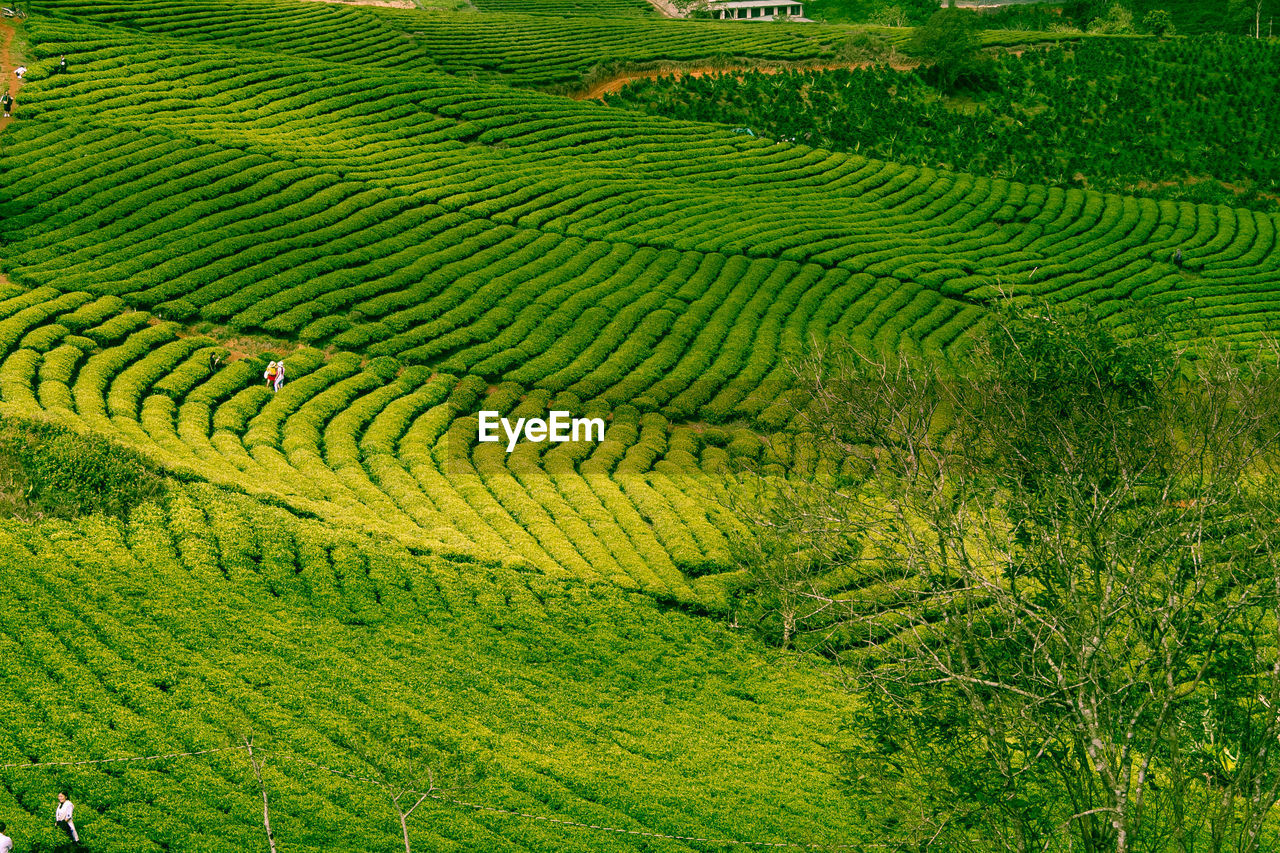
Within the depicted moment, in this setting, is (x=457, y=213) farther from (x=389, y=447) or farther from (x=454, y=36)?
(x=454, y=36)

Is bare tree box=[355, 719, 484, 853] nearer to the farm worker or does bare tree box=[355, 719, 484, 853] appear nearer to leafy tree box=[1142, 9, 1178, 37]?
the farm worker

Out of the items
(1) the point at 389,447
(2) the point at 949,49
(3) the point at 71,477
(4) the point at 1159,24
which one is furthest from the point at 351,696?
(4) the point at 1159,24

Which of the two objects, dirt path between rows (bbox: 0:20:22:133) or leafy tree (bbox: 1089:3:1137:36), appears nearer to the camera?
dirt path between rows (bbox: 0:20:22:133)

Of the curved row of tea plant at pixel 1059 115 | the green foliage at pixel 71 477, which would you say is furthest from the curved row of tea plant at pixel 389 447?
the curved row of tea plant at pixel 1059 115

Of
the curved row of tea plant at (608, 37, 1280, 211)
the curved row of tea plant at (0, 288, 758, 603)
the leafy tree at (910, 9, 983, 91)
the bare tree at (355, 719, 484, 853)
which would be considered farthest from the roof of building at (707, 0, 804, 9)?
the bare tree at (355, 719, 484, 853)

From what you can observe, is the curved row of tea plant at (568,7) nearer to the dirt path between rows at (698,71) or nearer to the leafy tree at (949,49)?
the dirt path between rows at (698,71)

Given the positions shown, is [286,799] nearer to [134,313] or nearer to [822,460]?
[822,460]

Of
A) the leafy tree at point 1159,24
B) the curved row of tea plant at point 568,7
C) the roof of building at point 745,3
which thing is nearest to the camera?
the curved row of tea plant at point 568,7
